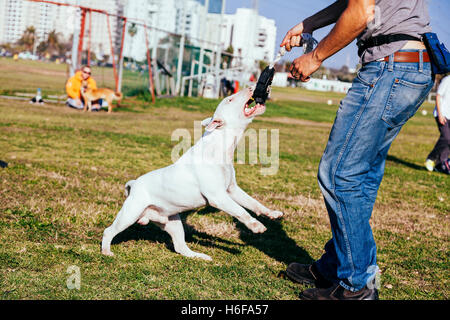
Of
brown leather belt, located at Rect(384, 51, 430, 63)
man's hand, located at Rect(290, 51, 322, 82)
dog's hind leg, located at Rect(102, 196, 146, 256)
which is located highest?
brown leather belt, located at Rect(384, 51, 430, 63)

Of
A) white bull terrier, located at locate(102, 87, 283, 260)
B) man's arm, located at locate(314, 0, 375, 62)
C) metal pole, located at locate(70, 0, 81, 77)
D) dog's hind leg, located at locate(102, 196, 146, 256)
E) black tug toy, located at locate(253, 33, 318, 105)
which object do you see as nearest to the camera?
man's arm, located at locate(314, 0, 375, 62)

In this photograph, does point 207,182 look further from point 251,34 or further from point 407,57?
point 251,34

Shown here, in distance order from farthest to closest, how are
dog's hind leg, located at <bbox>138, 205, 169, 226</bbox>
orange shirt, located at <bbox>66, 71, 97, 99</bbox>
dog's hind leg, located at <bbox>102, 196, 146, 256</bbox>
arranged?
1. orange shirt, located at <bbox>66, 71, 97, 99</bbox>
2. dog's hind leg, located at <bbox>138, 205, 169, 226</bbox>
3. dog's hind leg, located at <bbox>102, 196, 146, 256</bbox>

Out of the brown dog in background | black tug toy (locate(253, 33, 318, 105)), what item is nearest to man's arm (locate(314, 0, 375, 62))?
black tug toy (locate(253, 33, 318, 105))

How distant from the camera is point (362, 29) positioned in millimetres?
2748

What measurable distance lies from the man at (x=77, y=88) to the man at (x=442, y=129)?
10.5 meters

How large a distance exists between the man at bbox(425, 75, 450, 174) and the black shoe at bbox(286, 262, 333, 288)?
261 inches

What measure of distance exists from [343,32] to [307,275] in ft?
6.17

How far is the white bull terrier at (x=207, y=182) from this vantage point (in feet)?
12.3

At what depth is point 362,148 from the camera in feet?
9.77

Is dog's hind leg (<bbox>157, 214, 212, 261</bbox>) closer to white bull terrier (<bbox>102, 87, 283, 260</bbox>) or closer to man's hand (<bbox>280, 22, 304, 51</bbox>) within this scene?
white bull terrier (<bbox>102, 87, 283, 260</bbox>)

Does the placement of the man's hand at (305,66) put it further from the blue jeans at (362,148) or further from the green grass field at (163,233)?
the green grass field at (163,233)

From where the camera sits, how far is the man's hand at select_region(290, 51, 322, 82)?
3.03 m

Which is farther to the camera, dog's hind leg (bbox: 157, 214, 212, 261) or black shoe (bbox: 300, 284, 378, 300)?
Answer: dog's hind leg (bbox: 157, 214, 212, 261)
